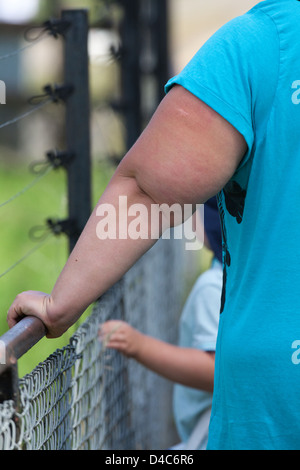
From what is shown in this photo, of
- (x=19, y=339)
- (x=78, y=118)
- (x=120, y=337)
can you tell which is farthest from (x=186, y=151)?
(x=78, y=118)

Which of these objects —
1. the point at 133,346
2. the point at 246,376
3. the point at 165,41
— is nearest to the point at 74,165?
the point at 133,346

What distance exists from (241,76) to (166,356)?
1.13 metres

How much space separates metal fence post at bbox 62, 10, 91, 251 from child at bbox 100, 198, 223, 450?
373 millimetres

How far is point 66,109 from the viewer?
2.18 m

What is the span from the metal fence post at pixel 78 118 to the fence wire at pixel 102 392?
27cm

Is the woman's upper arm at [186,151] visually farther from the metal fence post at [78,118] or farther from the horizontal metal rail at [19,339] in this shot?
the metal fence post at [78,118]

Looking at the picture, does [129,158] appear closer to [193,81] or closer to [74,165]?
[193,81]

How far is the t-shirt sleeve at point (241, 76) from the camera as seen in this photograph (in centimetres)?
106

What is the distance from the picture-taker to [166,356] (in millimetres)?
2045

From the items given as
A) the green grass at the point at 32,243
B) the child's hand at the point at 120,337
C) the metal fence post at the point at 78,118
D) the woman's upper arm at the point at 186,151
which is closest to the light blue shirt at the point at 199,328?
the child's hand at the point at 120,337

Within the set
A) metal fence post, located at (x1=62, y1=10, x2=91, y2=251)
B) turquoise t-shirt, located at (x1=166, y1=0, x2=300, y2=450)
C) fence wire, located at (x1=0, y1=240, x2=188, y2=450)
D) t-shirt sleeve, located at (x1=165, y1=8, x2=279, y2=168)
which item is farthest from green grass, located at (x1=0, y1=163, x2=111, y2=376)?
t-shirt sleeve, located at (x1=165, y1=8, x2=279, y2=168)

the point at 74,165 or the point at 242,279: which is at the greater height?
the point at 74,165

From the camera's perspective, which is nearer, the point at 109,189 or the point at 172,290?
the point at 109,189
